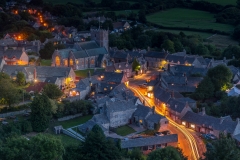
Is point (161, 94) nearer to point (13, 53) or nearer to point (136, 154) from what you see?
point (136, 154)

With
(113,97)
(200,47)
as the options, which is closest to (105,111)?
(113,97)

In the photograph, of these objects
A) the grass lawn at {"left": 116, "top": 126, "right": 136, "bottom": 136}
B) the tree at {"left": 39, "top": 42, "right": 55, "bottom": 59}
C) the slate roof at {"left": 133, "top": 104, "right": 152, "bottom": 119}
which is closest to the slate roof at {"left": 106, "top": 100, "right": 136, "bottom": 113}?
the slate roof at {"left": 133, "top": 104, "right": 152, "bottom": 119}

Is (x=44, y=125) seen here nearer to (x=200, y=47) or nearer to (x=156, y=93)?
(x=156, y=93)

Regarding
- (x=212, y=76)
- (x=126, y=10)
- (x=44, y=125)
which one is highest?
(x=126, y=10)

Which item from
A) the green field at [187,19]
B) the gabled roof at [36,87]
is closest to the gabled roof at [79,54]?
the gabled roof at [36,87]

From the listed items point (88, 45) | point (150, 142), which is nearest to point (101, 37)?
point (88, 45)

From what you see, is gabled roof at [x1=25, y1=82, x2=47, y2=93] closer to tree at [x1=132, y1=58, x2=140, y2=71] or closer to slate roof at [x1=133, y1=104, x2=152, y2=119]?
slate roof at [x1=133, y1=104, x2=152, y2=119]

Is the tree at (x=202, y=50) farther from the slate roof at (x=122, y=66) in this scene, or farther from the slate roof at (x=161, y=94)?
the slate roof at (x=161, y=94)
